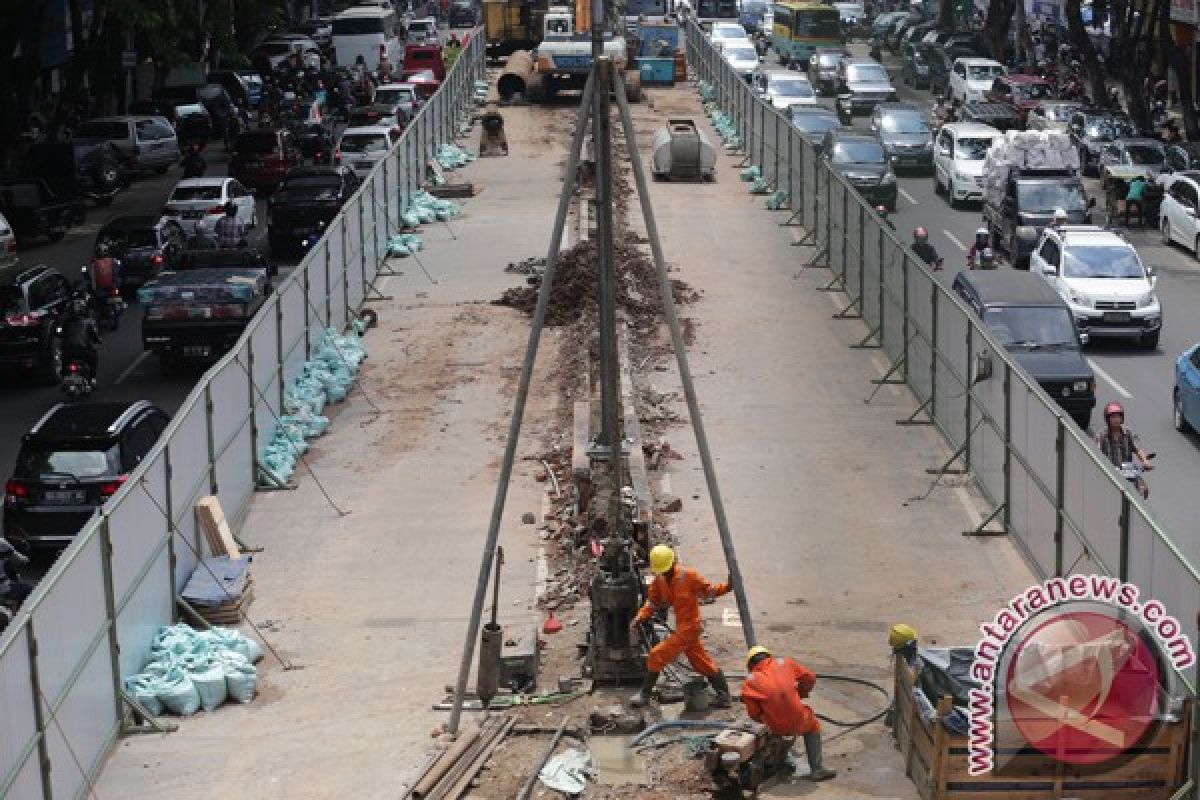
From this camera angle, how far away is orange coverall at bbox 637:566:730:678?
57.7 ft

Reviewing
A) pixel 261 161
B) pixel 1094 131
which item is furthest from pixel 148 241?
pixel 1094 131

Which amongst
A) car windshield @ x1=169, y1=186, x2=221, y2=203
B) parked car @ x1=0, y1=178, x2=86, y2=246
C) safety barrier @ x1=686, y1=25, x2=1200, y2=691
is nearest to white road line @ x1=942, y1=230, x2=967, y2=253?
safety barrier @ x1=686, y1=25, x2=1200, y2=691

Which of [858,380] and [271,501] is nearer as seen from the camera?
[271,501]

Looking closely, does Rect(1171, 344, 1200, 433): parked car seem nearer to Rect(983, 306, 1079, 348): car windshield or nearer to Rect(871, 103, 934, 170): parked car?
Rect(983, 306, 1079, 348): car windshield

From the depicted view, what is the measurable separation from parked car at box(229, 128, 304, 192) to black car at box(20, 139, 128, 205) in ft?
9.57

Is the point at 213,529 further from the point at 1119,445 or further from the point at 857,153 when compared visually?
the point at 857,153

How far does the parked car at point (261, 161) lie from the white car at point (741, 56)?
21.5 metres

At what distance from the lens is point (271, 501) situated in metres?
26.0

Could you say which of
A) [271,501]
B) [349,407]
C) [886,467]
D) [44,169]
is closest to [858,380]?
[886,467]

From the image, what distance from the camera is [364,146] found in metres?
53.8

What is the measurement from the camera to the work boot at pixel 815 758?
1684cm

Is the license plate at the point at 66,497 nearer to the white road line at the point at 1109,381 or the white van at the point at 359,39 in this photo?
the white road line at the point at 1109,381

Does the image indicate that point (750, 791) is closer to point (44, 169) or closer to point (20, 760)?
point (20, 760)

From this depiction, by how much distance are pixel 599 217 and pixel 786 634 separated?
4227 millimetres
